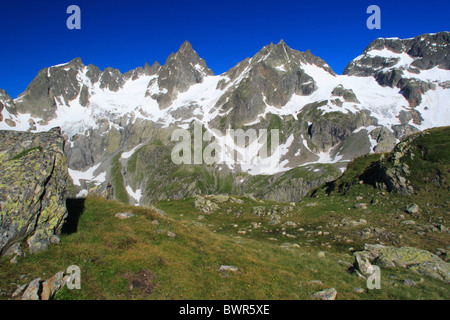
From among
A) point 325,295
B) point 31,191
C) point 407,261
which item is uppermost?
point 31,191

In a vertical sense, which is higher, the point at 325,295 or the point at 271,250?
the point at 325,295

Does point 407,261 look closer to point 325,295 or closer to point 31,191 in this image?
point 325,295

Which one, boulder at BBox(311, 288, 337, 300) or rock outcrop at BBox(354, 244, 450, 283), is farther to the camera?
rock outcrop at BBox(354, 244, 450, 283)

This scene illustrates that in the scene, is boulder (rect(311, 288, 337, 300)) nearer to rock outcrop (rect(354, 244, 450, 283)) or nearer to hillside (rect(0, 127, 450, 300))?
hillside (rect(0, 127, 450, 300))

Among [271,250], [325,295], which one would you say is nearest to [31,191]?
[325,295]

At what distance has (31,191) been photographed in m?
16.4

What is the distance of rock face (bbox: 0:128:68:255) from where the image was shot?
15133 mm

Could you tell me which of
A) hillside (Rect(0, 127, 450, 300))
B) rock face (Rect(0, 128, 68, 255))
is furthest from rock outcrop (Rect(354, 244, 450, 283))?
rock face (Rect(0, 128, 68, 255))

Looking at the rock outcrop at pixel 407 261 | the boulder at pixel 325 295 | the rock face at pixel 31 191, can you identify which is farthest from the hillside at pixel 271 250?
the rock face at pixel 31 191

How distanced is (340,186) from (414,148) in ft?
43.2

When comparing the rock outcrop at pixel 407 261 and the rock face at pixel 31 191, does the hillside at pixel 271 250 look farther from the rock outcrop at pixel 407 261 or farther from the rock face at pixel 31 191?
the rock face at pixel 31 191
